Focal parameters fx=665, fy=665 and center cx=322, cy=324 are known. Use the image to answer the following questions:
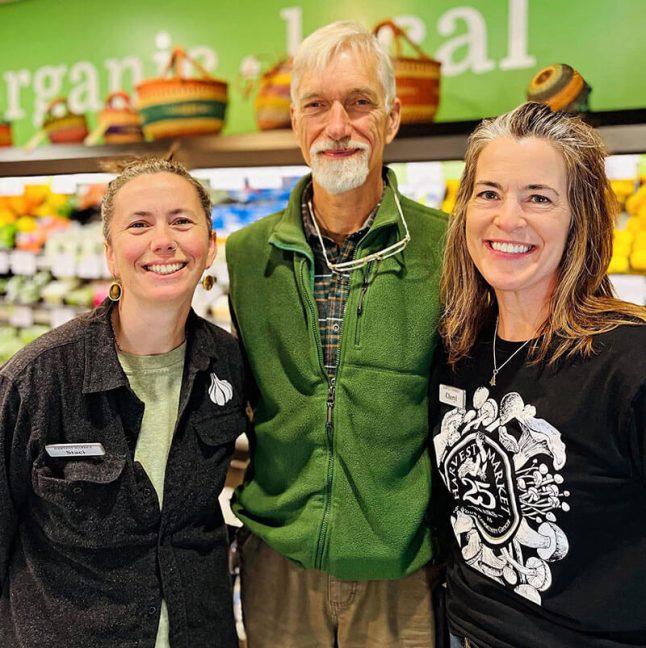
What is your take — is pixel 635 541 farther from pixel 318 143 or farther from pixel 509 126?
pixel 318 143

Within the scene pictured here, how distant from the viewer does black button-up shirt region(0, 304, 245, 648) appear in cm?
150

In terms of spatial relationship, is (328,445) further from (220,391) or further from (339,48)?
(339,48)

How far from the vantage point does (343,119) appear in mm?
1828

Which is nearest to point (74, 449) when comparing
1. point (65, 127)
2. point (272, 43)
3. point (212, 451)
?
point (212, 451)

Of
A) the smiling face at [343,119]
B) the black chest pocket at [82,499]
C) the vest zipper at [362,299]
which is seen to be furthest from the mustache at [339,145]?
the black chest pocket at [82,499]

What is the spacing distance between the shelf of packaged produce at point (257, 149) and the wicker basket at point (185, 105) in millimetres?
112

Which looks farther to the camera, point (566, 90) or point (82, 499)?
point (566, 90)

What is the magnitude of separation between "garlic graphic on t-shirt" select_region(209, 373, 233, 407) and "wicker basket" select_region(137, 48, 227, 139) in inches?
67.5

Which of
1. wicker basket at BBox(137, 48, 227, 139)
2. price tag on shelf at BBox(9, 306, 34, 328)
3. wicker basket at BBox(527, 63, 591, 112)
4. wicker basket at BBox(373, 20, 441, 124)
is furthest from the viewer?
price tag on shelf at BBox(9, 306, 34, 328)

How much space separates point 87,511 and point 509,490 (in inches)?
36.8

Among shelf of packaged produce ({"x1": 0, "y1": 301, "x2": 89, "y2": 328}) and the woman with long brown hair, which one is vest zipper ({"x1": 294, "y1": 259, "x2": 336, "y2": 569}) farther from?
shelf of packaged produce ({"x1": 0, "y1": 301, "x2": 89, "y2": 328})

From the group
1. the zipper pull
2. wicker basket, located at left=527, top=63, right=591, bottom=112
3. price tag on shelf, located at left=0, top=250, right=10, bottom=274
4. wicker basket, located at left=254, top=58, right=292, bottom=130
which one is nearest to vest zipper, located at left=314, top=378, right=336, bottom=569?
the zipper pull

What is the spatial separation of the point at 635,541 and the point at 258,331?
105 centimetres

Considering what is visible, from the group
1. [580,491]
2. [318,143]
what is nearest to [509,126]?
[318,143]
